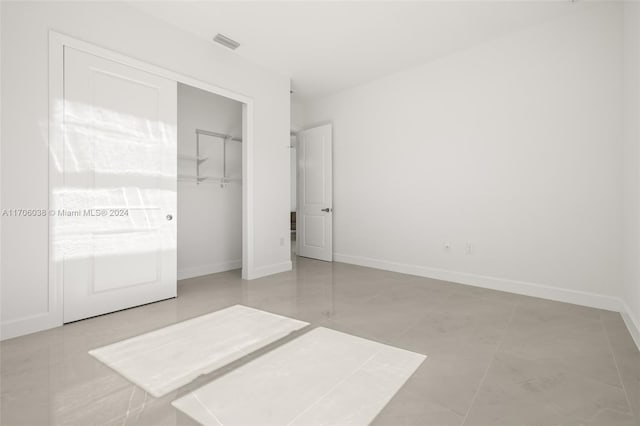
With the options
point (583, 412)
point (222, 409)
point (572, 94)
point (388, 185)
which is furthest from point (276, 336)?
point (572, 94)

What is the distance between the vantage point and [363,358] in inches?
79.3

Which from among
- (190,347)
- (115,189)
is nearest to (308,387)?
(190,347)

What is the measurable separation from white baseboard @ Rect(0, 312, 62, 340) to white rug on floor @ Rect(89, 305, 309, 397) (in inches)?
30.3

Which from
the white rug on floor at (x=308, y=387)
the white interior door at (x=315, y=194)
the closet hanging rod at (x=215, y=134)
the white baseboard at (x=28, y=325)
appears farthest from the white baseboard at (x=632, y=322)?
the closet hanging rod at (x=215, y=134)

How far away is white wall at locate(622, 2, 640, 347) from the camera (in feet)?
7.99

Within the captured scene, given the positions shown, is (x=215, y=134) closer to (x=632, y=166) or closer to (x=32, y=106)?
(x=32, y=106)

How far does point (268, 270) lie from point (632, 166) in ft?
13.1

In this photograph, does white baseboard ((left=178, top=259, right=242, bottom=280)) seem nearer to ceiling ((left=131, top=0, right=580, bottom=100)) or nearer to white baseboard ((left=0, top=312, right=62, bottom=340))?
white baseboard ((left=0, top=312, right=62, bottom=340))

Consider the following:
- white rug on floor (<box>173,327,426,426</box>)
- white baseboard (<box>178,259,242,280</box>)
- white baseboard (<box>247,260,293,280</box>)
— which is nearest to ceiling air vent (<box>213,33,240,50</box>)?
white baseboard (<box>247,260,293,280</box>)

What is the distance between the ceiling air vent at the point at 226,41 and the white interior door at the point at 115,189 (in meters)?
0.80

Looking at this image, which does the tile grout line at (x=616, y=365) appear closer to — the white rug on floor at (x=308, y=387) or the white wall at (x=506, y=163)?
the white wall at (x=506, y=163)

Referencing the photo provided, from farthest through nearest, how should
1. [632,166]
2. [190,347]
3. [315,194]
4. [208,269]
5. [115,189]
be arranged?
[315,194], [208,269], [115,189], [632,166], [190,347]

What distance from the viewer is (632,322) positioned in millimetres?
2521

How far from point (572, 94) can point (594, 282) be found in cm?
191
